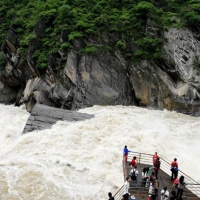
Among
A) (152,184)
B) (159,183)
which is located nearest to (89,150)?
(159,183)

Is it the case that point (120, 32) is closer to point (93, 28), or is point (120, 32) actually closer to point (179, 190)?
point (93, 28)

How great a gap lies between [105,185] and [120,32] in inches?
805

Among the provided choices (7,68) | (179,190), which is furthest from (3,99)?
(179,190)

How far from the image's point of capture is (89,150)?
854 inches

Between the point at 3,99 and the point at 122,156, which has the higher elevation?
the point at 122,156

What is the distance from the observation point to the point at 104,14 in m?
35.0

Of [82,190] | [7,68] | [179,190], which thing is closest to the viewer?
[179,190]

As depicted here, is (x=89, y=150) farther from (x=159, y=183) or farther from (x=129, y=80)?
(x=129, y=80)

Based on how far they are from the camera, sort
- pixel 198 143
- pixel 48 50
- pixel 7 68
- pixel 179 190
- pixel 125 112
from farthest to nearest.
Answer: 1. pixel 7 68
2. pixel 48 50
3. pixel 125 112
4. pixel 198 143
5. pixel 179 190

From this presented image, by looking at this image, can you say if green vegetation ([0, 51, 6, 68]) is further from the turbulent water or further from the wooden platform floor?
the wooden platform floor

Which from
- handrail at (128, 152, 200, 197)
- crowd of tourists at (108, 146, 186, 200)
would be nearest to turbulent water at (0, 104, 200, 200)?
handrail at (128, 152, 200, 197)

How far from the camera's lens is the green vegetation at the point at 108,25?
108 feet

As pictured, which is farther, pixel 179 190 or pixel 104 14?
pixel 104 14

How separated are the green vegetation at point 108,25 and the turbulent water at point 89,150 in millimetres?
7307
